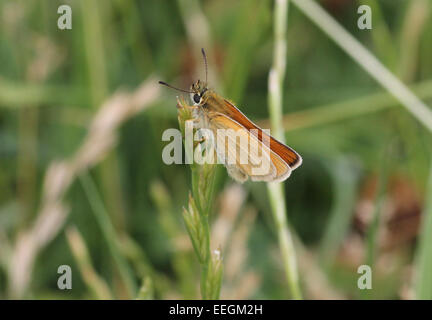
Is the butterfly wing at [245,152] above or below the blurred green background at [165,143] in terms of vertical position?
below

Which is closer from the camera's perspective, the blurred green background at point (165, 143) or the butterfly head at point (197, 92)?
the butterfly head at point (197, 92)

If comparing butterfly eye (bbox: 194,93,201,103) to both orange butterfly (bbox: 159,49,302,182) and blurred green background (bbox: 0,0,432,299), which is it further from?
blurred green background (bbox: 0,0,432,299)

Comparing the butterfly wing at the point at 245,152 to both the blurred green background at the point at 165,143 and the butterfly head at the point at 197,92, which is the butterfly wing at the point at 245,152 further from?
the blurred green background at the point at 165,143

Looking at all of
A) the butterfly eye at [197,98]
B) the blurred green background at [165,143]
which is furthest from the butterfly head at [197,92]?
the blurred green background at [165,143]

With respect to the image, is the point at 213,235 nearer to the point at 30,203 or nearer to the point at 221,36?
the point at 30,203

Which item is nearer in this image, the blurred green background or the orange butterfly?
the orange butterfly

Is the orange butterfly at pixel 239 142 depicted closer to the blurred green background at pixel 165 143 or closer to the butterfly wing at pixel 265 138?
the butterfly wing at pixel 265 138

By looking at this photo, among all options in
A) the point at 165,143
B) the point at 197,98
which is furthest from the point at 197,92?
the point at 165,143

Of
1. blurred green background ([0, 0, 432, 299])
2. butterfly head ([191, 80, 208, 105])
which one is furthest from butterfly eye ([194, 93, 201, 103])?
blurred green background ([0, 0, 432, 299])
